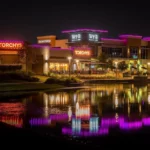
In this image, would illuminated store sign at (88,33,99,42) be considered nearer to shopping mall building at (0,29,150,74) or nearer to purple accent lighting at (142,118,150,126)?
shopping mall building at (0,29,150,74)

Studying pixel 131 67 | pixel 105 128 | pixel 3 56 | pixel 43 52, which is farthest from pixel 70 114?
pixel 131 67

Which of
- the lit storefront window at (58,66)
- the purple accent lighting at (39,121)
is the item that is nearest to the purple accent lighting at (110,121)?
the purple accent lighting at (39,121)

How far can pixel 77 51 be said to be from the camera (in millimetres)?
66875

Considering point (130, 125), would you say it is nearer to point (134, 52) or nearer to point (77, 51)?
point (77, 51)

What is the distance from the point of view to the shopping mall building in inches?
2186

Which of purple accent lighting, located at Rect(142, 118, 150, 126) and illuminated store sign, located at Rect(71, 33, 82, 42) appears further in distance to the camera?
illuminated store sign, located at Rect(71, 33, 82, 42)

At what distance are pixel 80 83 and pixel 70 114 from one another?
26.1m

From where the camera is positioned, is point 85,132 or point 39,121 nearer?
point 85,132

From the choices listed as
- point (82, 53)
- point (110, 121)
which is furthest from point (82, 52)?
point (110, 121)

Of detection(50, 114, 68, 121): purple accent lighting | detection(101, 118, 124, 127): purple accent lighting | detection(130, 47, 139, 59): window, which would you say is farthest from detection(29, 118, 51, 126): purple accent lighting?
detection(130, 47, 139, 59): window

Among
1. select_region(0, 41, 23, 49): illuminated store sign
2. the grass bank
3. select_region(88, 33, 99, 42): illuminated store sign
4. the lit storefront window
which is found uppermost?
select_region(88, 33, 99, 42): illuminated store sign

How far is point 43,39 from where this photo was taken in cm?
9100

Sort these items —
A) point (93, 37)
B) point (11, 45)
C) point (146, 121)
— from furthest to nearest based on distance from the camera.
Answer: point (93, 37) → point (11, 45) → point (146, 121)

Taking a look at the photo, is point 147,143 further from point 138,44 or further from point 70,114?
point 138,44
